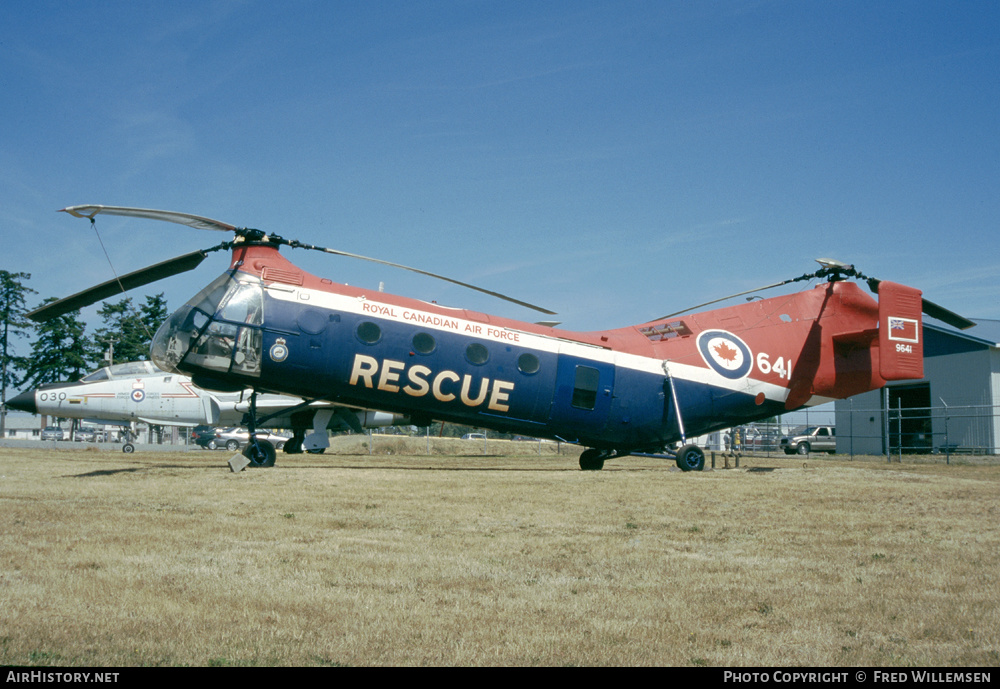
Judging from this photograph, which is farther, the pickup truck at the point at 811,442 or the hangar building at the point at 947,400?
the pickup truck at the point at 811,442

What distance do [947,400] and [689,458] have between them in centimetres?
2292

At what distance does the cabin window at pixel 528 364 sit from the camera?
15870 mm

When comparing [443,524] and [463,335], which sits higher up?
[463,335]

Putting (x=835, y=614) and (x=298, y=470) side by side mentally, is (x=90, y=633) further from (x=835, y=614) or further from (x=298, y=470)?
(x=298, y=470)

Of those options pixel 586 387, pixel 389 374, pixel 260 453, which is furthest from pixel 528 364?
pixel 260 453

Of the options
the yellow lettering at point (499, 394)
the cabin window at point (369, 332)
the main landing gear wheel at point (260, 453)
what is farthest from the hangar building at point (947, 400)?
the main landing gear wheel at point (260, 453)

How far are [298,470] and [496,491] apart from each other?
17.2 feet

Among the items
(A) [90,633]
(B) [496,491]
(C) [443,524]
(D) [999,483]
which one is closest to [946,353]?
(D) [999,483]

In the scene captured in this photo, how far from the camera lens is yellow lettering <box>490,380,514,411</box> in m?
15.6

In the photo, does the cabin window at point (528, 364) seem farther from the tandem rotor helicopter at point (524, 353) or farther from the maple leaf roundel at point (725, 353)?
the maple leaf roundel at point (725, 353)

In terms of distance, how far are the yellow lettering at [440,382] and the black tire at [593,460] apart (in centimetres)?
501

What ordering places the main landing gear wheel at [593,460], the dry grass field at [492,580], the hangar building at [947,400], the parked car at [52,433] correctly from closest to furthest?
the dry grass field at [492,580] < the main landing gear wheel at [593,460] < the hangar building at [947,400] < the parked car at [52,433]

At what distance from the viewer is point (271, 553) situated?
6.60 metres

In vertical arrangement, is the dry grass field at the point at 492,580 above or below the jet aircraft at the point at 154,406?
below
